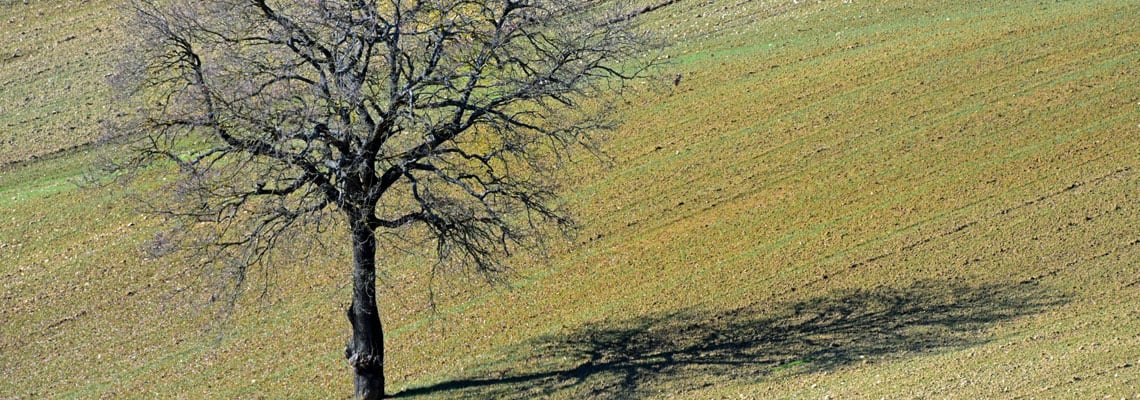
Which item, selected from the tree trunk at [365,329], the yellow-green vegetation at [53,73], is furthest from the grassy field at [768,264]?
the yellow-green vegetation at [53,73]

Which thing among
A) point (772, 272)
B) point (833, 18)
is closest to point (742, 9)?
point (833, 18)

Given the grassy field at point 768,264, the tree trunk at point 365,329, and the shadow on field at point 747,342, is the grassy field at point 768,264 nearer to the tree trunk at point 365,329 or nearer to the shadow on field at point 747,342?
the shadow on field at point 747,342

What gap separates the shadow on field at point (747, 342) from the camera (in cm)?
1991

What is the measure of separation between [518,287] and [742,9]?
2072 centimetres

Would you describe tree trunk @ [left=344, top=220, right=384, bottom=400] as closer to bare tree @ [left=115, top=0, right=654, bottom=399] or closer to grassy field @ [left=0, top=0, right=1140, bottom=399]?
bare tree @ [left=115, top=0, right=654, bottom=399]

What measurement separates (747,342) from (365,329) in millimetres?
7217

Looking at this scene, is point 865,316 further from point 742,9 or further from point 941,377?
point 742,9

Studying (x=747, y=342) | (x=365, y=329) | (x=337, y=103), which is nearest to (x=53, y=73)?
(x=365, y=329)

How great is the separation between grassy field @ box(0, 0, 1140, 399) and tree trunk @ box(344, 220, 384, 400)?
31.2 inches

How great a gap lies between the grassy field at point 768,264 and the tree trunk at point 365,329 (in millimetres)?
793

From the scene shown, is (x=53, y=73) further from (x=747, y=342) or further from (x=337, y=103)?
(x=747, y=342)

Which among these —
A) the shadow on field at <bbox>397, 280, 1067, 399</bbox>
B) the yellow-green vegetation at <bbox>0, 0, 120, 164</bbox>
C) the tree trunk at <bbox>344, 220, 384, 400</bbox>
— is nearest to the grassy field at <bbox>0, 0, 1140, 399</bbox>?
the shadow on field at <bbox>397, 280, 1067, 399</bbox>

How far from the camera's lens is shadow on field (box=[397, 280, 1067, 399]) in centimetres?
1991

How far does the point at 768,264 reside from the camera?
82.2 ft
